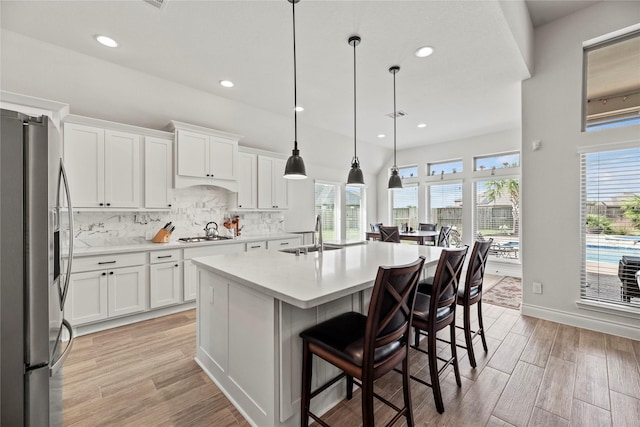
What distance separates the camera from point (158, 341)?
9.04 ft

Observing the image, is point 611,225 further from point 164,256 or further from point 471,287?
point 164,256

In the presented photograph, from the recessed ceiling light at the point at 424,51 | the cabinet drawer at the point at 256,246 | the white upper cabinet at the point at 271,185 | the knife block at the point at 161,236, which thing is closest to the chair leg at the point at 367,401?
the recessed ceiling light at the point at 424,51

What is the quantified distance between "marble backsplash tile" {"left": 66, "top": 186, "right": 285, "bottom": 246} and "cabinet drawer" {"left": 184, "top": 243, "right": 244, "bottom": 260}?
0.52 meters

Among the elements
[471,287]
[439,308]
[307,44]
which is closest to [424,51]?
[307,44]

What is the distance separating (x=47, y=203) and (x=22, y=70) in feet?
9.30

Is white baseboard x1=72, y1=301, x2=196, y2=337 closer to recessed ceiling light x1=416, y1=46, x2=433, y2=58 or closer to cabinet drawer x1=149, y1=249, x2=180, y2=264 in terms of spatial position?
cabinet drawer x1=149, y1=249, x2=180, y2=264

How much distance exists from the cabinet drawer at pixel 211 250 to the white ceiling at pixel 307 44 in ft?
6.16

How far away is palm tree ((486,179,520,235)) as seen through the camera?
5574 mm

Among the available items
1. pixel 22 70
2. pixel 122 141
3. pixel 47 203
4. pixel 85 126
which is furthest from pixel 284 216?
pixel 47 203

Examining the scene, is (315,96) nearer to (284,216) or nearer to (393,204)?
(284,216)

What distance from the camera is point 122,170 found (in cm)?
329

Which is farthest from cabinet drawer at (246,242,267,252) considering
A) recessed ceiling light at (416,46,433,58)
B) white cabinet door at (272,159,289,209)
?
recessed ceiling light at (416,46,433,58)

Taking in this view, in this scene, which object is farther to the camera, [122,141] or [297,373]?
[122,141]

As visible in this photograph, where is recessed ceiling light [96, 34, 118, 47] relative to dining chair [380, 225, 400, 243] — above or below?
above
